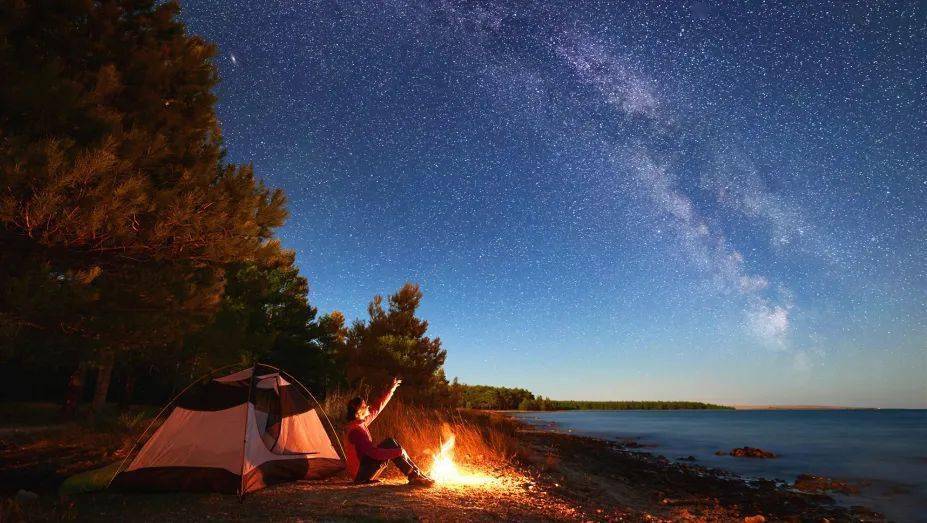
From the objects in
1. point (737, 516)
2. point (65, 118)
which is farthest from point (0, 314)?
point (737, 516)

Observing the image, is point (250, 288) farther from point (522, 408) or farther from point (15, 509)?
point (522, 408)

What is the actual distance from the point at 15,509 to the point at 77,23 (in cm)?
763

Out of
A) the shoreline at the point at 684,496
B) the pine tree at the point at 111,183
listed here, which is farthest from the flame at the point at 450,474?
the pine tree at the point at 111,183

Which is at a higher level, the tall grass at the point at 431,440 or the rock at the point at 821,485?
the tall grass at the point at 431,440

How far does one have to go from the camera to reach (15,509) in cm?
561

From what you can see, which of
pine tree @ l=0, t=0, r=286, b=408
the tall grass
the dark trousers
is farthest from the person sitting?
pine tree @ l=0, t=0, r=286, b=408

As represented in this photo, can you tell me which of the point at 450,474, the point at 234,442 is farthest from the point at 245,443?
the point at 450,474

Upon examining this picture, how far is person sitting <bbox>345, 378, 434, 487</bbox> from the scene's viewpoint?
798 centimetres

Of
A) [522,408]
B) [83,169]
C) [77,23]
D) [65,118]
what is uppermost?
[77,23]

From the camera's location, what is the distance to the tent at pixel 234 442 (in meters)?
7.46

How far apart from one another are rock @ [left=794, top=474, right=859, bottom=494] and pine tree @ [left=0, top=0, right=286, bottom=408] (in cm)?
1875

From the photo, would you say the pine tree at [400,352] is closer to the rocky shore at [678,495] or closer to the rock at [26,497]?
the rocky shore at [678,495]

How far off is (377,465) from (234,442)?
2228 millimetres

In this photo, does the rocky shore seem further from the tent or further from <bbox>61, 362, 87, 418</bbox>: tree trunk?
<bbox>61, 362, 87, 418</bbox>: tree trunk
